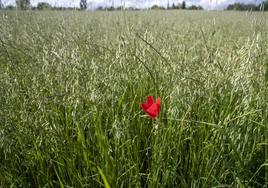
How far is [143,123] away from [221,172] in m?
0.40

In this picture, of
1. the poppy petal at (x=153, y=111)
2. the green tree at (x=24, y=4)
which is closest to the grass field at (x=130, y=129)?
the poppy petal at (x=153, y=111)

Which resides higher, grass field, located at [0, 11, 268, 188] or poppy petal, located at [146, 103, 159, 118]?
poppy petal, located at [146, 103, 159, 118]

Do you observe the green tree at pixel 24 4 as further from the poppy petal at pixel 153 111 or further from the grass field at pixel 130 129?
the poppy petal at pixel 153 111

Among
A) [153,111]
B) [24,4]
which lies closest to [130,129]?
[153,111]

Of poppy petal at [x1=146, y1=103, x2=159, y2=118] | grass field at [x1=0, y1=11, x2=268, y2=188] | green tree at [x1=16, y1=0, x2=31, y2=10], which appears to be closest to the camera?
poppy petal at [x1=146, y1=103, x2=159, y2=118]

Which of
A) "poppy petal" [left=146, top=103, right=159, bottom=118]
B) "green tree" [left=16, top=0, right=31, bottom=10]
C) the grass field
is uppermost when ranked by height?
"green tree" [left=16, top=0, right=31, bottom=10]

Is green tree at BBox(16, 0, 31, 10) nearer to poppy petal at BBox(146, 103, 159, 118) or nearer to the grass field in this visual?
the grass field

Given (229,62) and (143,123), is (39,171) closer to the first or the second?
(143,123)

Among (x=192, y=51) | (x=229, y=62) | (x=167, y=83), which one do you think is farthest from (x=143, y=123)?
(x=192, y=51)

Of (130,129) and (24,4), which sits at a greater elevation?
(24,4)

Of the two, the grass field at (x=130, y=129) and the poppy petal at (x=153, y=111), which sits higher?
the poppy petal at (x=153, y=111)

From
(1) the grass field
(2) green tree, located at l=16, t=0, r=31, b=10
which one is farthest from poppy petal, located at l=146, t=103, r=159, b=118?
(2) green tree, located at l=16, t=0, r=31, b=10

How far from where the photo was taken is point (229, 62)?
1.34 metres

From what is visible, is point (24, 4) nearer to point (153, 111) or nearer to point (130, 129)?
point (130, 129)
